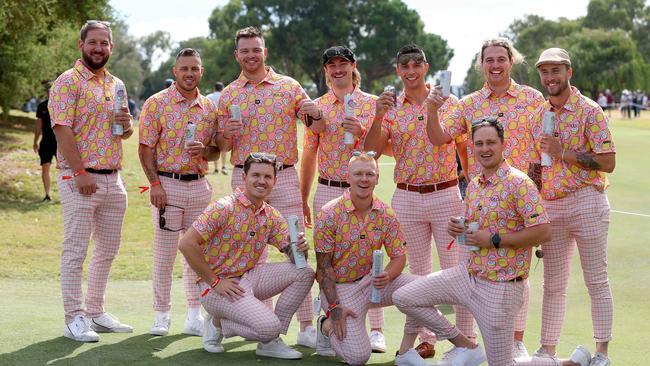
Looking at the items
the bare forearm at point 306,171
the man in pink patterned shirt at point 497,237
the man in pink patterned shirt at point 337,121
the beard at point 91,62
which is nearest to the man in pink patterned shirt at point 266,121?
the man in pink patterned shirt at point 337,121

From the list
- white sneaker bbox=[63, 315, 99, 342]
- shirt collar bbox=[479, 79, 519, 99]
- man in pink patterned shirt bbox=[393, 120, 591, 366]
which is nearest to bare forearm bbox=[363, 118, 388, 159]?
shirt collar bbox=[479, 79, 519, 99]

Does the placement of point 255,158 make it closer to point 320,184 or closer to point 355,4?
point 320,184

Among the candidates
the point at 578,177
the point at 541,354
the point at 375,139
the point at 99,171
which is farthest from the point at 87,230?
the point at 578,177

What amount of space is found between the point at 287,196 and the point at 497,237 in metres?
2.08

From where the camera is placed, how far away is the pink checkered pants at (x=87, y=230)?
737cm

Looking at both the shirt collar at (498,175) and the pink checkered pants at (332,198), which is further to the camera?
the pink checkered pants at (332,198)

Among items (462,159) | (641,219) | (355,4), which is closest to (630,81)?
(355,4)

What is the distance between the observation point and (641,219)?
583 inches

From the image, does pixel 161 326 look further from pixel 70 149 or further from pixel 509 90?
pixel 509 90

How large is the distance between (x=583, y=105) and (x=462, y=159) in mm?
1273

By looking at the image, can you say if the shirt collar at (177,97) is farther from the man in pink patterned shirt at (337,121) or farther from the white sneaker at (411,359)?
the white sneaker at (411,359)

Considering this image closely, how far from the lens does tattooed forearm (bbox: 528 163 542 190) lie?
22.9 ft

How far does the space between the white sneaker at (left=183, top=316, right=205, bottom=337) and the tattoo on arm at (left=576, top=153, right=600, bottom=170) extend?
10.9 ft

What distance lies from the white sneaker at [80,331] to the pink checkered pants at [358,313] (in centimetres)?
181
